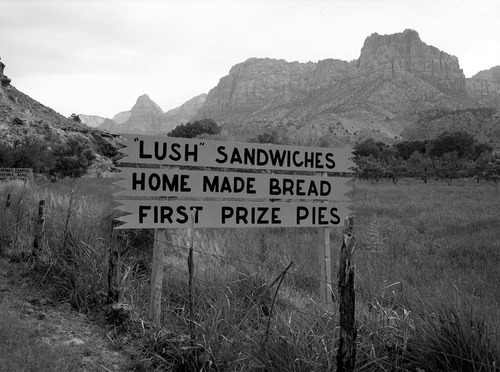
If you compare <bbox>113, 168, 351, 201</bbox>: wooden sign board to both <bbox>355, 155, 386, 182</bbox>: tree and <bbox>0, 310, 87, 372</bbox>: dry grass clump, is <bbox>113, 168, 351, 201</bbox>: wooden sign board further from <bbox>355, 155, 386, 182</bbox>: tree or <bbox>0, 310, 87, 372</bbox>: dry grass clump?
<bbox>355, 155, 386, 182</bbox>: tree

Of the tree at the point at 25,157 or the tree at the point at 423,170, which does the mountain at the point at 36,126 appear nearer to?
the tree at the point at 25,157

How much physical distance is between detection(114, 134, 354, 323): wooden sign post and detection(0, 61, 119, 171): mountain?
42.7 meters

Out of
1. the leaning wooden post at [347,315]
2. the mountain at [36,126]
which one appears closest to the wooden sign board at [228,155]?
the leaning wooden post at [347,315]

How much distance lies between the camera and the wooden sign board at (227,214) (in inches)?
152

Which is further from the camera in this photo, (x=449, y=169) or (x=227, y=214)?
Answer: (x=449, y=169)

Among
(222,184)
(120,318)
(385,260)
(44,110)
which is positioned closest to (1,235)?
(120,318)

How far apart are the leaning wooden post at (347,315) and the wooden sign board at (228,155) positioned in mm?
1892

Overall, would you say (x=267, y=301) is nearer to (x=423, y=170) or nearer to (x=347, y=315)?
(x=347, y=315)

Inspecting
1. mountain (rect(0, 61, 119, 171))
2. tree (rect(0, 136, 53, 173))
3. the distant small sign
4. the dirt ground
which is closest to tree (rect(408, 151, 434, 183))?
the distant small sign

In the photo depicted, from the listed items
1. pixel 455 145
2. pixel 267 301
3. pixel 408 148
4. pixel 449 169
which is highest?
pixel 455 145

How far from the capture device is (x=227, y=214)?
4.23m

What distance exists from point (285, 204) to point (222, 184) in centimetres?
78

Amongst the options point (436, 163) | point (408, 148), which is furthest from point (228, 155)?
point (408, 148)

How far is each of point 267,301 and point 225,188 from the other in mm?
1259
